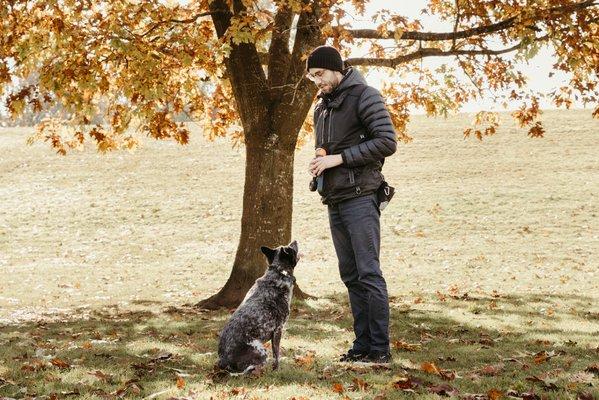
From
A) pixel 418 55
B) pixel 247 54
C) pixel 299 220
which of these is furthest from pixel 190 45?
pixel 299 220

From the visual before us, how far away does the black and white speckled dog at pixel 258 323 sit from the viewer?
560 cm

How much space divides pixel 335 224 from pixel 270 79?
19.1ft

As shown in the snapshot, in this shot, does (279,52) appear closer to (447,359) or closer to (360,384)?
(447,359)

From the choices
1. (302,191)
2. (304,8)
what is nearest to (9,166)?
(302,191)

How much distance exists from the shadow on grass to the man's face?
2553mm

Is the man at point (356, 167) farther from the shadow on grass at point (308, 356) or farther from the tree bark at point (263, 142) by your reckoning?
the tree bark at point (263, 142)

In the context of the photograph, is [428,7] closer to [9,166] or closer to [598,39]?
[598,39]

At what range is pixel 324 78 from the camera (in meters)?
6.09

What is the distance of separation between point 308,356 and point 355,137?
226cm

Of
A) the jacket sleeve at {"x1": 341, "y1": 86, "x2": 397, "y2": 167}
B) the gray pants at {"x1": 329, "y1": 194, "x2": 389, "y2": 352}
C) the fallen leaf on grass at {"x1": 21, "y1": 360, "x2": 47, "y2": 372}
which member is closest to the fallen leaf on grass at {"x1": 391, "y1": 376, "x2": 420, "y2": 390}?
the gray pants at {"x1": 329, "y1": 194, "x2": 389, "y2": 352}

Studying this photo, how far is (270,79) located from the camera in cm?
1158

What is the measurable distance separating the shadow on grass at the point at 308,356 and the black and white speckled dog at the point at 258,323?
0.17m

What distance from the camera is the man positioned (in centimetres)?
595

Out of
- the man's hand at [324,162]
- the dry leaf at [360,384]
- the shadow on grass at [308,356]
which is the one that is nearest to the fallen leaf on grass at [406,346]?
the shadow on grass at [308,356]
